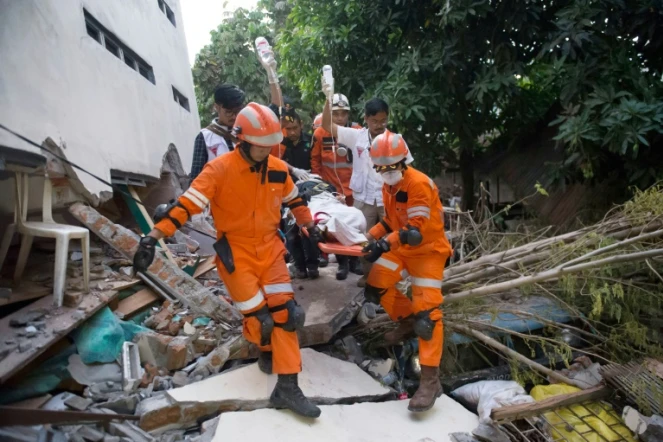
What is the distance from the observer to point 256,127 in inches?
109

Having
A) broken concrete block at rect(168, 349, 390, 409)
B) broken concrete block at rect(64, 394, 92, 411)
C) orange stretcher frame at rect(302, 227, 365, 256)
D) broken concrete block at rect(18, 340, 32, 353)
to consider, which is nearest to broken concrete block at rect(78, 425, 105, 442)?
broken concrete block at rect(64, 394, 92, 411)

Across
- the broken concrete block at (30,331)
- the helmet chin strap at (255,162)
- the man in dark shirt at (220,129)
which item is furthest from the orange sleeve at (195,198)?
the broken concrete block at (30,331)

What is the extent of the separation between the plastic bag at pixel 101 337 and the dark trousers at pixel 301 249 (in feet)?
4.93

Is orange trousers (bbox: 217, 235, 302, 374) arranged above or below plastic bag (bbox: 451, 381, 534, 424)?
above

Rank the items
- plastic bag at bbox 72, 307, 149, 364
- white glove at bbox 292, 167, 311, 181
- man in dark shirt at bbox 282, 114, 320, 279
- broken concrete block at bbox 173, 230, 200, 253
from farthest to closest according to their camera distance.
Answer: broken concrete block at bbox 173, 230, 200, 253 → man in dark shirt at bbox 282, 114, 320, 279 → white glove at bbox 292, 167, 311, 181 → plastic bag at bbox 72, 307, 149, 364

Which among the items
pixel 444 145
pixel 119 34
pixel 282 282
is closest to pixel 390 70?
pixel 444 145

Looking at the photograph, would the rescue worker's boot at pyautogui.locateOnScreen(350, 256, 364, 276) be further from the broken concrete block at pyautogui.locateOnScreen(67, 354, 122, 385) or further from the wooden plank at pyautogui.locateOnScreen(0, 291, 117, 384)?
the broken concrete block at pyautogui.locateOnScreen(67, 354, 122, 385)

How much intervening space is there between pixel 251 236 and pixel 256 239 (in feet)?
0.12

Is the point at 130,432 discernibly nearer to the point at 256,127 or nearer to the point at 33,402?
the point at 33,402

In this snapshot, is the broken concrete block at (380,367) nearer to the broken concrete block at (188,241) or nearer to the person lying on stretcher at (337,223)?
the person lying on stretcher at (337,223)

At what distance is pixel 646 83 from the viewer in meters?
4.63

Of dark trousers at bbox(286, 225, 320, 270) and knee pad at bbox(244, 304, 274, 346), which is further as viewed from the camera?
dark trousers at bbox(286, 225, 320, 270)

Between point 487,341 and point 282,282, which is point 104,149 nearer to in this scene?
point 282,282

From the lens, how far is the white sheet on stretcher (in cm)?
361
